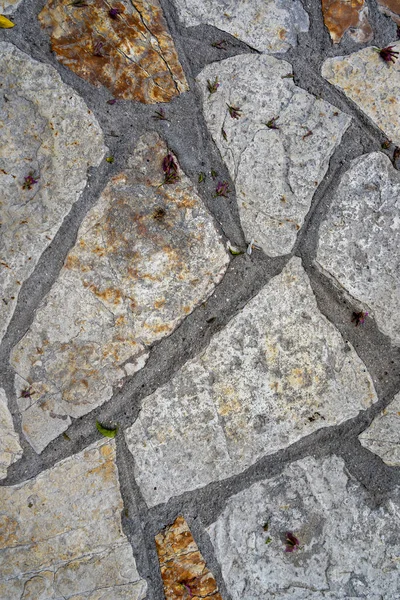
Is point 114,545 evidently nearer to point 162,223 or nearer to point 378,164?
point 162,223

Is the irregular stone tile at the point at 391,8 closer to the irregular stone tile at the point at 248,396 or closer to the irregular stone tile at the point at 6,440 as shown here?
the irregular stone tile at the point at 248,396

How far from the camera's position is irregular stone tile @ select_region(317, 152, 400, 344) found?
169 cm

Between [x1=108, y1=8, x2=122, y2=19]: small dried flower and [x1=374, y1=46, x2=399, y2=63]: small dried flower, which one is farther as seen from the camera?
[x1=374, y1=46, x2=399, y2=63]: small dried flower

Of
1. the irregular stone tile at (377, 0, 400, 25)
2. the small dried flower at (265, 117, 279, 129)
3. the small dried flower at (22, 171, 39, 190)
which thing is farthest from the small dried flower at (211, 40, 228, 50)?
the small dried flower at (22, 171, 39, 190)

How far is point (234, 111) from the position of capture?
64.9 inches

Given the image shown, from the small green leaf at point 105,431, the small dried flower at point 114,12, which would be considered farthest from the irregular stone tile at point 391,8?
the small green leaf at point 105,431

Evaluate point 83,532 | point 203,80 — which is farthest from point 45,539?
point 203,80

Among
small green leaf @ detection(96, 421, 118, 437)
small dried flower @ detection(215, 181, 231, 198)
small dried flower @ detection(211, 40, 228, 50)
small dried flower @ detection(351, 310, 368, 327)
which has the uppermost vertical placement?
small dried flower @ detection(211, 40, 228, 50)

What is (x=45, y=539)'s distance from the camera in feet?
5.30

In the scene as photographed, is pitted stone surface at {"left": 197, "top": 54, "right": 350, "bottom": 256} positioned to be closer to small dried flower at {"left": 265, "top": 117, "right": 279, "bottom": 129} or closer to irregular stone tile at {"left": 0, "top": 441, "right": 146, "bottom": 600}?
small dried flower at {"left": 265, "top": 117, "right": 279, "bottom": 129}

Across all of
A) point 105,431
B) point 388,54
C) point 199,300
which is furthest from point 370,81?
point 105,431

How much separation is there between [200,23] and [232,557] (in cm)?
165

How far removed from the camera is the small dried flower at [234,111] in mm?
1650

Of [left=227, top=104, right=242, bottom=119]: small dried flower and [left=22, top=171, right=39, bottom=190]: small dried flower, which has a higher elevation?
[left=227, top=104, right=242, bottom=119]: small dried flower
